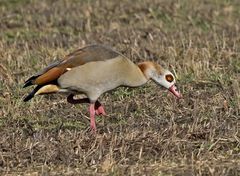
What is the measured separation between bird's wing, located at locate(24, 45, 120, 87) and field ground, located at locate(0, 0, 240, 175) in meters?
0.50

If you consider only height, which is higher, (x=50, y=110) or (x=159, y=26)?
(x=159, y=26)

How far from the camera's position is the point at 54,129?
8.52 m

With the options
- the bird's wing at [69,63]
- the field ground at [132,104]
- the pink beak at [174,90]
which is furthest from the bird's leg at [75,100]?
the pink beak at [174,90]

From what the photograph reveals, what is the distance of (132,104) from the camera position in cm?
941

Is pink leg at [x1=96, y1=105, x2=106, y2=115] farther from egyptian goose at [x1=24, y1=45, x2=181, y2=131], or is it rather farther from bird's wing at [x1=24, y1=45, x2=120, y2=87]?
bird's wing at [x1=24, y1=45, x2=120, y2=87]

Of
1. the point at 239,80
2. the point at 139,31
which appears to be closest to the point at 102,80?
the point at 239,80

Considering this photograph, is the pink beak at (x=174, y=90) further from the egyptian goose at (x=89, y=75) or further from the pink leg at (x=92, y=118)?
the pink leg at (x=92, y=118)

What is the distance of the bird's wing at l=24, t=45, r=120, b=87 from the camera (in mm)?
8275

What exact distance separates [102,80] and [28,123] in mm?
979

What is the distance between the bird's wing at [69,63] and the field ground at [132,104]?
505 mm

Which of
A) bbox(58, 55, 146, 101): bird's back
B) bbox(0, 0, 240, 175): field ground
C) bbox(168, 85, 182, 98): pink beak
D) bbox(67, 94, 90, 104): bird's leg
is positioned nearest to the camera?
bbox(0, 0, 240, 175): field ground

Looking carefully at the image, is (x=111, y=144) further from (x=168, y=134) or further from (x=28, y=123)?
(x=28, y=123)

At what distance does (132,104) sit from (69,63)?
4.27ft

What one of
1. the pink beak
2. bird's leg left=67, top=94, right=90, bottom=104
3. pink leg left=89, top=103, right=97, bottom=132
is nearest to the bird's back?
pink leg left=89, top=103, right=97, bottom=132
